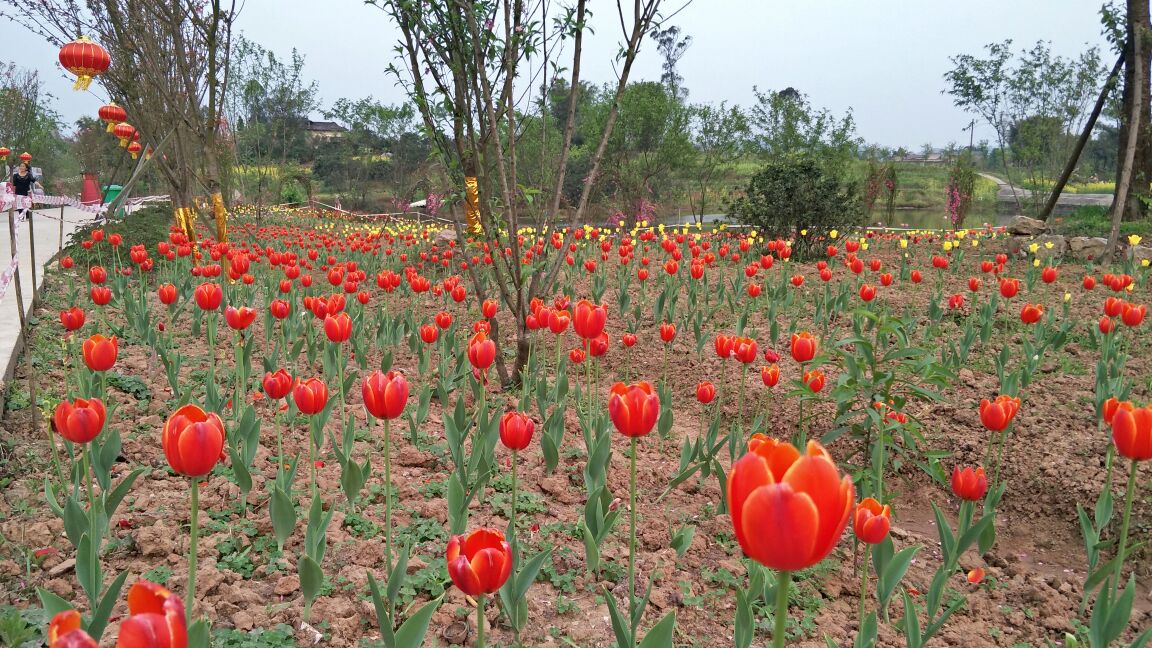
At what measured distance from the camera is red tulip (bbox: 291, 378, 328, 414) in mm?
2199

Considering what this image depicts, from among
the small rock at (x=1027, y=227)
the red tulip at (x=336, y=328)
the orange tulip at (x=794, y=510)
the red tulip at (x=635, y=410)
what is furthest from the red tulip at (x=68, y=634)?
the small rock at (x=1027, y=227)

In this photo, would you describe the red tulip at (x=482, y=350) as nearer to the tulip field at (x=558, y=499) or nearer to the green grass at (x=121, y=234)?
the tulip field at (x=558, y=499)

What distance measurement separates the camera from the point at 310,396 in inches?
87.2

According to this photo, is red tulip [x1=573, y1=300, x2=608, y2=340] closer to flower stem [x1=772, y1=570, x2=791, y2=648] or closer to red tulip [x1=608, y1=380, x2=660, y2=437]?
red tulip [x1=608, y1=380, x2=660, y2=437]

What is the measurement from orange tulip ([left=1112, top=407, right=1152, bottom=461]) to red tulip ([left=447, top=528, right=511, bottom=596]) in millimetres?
1653

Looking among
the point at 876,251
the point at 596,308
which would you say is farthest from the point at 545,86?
the point at 876,251

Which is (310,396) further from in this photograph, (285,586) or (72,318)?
(72,318)

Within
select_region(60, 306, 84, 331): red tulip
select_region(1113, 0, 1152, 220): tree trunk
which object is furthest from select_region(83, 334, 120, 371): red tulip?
select_region(1113, 0, 1152, 220): tree trunk

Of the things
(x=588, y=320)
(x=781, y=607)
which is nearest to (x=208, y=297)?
(x=588, y=320)

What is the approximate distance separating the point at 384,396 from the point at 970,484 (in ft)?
6.02

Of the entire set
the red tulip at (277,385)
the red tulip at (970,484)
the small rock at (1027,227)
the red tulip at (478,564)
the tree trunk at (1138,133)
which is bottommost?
the red tulip at (970,484)

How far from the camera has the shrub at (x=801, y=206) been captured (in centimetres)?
958

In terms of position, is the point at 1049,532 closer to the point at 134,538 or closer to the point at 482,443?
the point at 482,443

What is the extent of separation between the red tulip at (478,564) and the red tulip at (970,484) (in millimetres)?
1709
